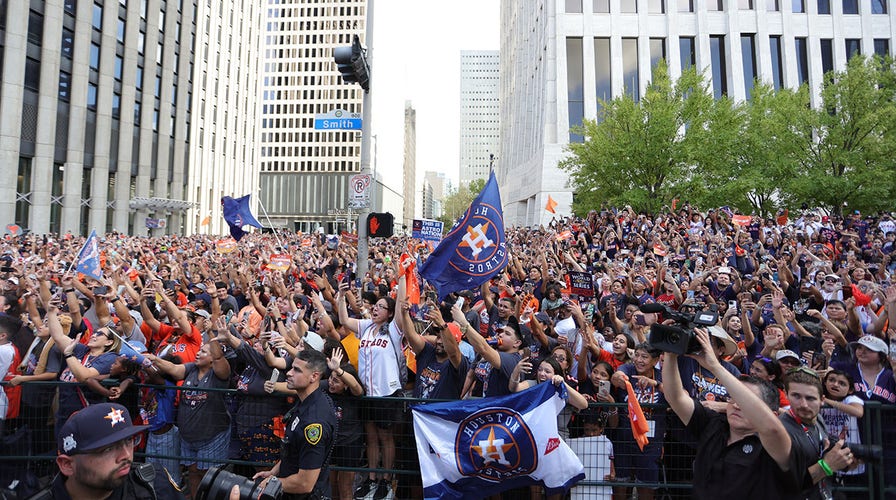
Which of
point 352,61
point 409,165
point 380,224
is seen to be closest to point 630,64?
point 352,61

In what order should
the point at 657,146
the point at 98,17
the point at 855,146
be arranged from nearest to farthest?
the point at 855,146 < the point at 657,146 < the point at 98,17

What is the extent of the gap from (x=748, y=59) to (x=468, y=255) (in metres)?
41.6

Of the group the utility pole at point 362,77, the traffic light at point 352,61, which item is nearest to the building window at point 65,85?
the utility pole at point 362,77

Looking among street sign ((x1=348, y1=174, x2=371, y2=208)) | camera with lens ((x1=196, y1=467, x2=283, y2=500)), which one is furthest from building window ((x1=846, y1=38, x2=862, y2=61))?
camera with lens ((x1=196, y1=467, x2=283, y2=500))

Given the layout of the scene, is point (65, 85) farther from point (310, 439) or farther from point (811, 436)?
point (811, 436)

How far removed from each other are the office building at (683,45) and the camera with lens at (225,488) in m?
37.2

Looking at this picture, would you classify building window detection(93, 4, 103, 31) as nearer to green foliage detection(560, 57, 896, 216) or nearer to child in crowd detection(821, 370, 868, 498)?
green foliage detection(560, 57, 896, 216)

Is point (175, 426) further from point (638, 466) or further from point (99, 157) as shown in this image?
point (99, 157)

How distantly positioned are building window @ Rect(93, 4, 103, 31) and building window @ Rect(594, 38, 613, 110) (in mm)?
37766

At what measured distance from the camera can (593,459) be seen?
4988mm

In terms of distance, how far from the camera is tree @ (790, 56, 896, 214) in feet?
80.1

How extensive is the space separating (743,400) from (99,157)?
1875 inches

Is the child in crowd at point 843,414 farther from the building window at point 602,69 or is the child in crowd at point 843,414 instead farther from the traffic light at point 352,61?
the building window at point 602,69

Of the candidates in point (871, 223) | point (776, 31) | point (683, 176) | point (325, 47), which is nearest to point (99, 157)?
point (683, 176)
